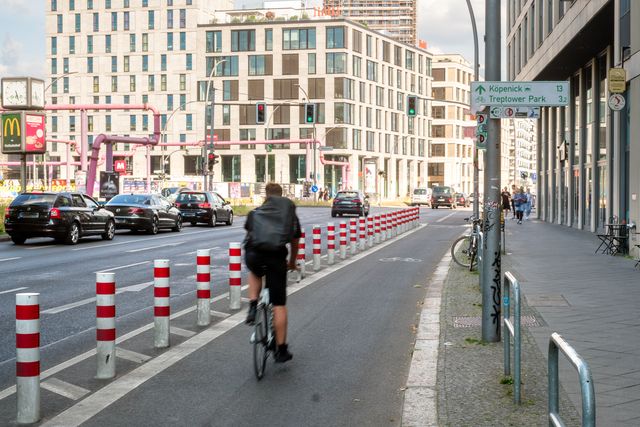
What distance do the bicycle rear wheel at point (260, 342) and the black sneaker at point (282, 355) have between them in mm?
162

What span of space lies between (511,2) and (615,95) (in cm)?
3559

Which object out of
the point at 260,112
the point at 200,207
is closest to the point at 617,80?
the point at 200,207

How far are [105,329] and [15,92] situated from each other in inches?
1180

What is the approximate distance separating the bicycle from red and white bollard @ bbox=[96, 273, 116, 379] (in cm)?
1029

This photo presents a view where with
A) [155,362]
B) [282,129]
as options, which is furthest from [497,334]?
[282,129]

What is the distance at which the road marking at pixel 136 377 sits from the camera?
620cm

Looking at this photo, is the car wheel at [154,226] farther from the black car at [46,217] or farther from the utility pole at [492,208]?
the utility pole at [492,208]

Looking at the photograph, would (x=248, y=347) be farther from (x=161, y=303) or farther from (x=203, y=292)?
(x=203, y=292)

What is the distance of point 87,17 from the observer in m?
110

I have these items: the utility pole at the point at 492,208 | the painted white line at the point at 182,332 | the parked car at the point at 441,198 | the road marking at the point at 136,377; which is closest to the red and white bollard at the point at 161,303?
the road marking at the point at 136,377

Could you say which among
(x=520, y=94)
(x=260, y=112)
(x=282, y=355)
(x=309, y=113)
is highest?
(x=260, y=112)

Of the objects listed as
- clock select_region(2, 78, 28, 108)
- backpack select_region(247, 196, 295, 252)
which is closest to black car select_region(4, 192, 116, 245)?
clock select_region(2, 78, 28, 108)

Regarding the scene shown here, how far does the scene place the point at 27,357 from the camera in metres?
6.11

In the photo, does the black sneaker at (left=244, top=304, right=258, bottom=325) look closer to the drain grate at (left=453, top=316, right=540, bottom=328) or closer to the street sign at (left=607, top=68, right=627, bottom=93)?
the drain grate at (left=453, top=316, right=540, bottom=328)
